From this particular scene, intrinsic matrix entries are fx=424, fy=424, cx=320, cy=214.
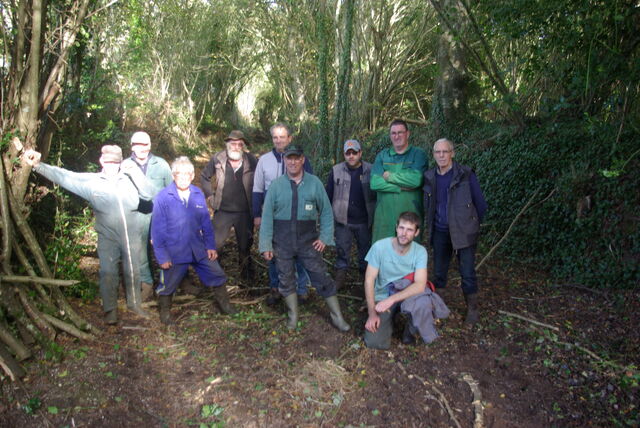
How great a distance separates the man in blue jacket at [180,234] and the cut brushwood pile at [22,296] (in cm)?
86

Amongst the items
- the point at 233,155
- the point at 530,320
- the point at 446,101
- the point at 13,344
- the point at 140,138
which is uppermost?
the point at 446,101

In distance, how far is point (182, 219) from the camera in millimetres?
4566

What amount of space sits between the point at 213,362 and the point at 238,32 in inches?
852

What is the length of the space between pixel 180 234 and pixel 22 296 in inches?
58.4

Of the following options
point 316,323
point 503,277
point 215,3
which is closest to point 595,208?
point 503,277

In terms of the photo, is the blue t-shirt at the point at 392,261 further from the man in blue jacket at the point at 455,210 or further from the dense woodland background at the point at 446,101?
the dense woodland background at the point at 446,101

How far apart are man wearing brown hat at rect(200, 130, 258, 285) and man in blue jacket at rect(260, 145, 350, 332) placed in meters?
0.91

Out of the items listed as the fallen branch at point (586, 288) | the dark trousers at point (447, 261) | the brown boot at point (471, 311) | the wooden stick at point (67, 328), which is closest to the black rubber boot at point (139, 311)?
the wooden stick at point (67, 328)

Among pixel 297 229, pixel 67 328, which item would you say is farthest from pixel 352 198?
pixel 67 328

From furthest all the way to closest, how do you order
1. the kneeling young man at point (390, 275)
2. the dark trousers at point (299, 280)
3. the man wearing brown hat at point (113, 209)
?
the dark trousers at point (299, 280), the man wearing brown hat at point (113, 209), the kneeling young man at point (390, 275)

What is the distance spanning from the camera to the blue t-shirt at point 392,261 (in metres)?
4.19

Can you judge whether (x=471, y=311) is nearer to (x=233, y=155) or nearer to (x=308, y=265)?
(x=308, y=265)

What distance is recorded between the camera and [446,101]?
9.75 m

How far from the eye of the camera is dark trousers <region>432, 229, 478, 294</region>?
462 cm
